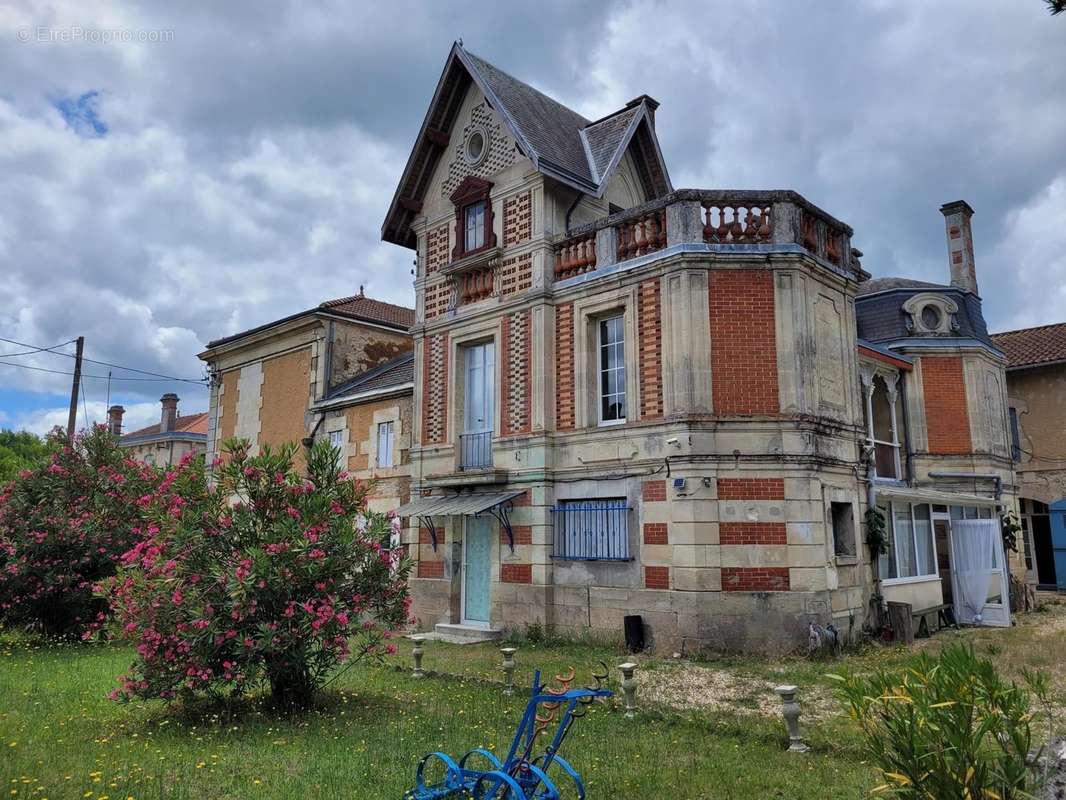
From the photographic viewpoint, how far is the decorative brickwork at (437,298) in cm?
1630

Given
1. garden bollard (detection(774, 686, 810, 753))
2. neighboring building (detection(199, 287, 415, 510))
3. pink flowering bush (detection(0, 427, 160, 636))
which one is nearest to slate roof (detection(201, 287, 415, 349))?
neighboring building (detection(199, 287, 415, 510))

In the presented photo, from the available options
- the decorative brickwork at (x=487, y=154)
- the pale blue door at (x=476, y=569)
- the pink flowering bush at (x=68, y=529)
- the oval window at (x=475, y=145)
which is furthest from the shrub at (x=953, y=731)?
the oval window at (x=475, y=145)

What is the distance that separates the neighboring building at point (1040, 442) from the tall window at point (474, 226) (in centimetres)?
1792

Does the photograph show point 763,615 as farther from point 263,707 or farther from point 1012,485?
point 1012,485

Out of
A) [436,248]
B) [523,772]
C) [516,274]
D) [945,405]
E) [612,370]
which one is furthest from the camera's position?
[945,405]

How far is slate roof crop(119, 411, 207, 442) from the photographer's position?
42625 millimetres

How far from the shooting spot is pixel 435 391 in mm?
16188

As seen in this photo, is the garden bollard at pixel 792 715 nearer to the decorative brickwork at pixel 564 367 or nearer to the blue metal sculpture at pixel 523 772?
the blue metal sculpture at pixel 523 772

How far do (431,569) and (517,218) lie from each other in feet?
23.2

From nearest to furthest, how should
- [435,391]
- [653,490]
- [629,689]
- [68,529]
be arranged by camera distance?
[629,689], [653,490], [68,529], [435,391]

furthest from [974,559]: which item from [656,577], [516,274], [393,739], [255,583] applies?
[255,583]

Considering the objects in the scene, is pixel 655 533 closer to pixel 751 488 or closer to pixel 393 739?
pixel 751 488

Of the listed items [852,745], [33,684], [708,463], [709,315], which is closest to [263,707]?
[33,684]

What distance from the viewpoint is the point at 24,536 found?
13367mm
